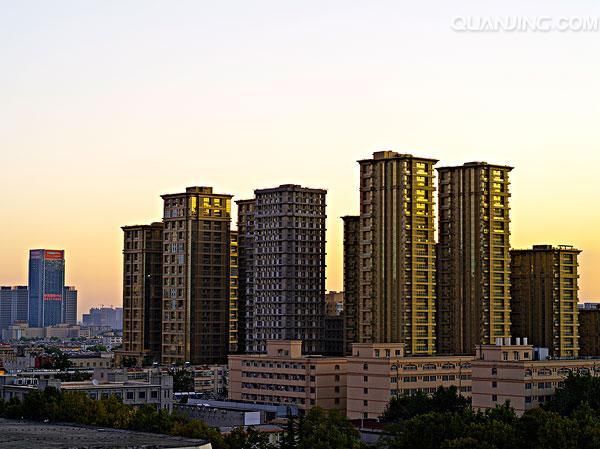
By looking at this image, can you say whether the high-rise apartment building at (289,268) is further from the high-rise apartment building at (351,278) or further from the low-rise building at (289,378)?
the low-rise building at (289,378)

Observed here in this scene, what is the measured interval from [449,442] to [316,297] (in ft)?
187

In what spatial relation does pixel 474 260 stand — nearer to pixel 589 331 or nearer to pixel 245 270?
pixel 589 331

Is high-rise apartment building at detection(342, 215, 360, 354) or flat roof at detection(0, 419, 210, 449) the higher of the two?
high-rise apartment building at detection(342, 215, 360, 354)

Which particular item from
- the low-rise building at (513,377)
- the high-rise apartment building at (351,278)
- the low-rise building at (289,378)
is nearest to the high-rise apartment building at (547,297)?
Result: the high-rise apartment building at (351,278)

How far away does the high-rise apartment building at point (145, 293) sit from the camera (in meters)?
120

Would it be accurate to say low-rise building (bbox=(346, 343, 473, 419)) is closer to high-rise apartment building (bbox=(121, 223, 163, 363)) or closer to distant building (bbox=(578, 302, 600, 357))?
distant building (bbox=(578, 302, 600, 357))

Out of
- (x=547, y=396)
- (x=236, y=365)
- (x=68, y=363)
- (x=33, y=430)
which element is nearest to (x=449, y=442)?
(x=33, y=430)

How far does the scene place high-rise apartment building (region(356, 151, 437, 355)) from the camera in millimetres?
94938

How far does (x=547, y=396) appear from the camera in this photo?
73.5 meters

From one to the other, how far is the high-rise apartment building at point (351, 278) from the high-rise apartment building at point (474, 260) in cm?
817

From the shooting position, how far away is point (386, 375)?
80.8 metres

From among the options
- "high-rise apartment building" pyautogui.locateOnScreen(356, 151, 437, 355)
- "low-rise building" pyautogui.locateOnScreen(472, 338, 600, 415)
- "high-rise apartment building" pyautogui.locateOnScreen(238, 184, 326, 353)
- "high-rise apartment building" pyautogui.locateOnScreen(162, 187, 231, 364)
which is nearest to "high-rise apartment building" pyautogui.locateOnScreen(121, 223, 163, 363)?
"high-rise apartment building" pyautogui.locateOnScreen(162, 187, 231, 364)

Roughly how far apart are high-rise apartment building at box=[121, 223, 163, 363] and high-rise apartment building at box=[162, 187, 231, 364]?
464 cm

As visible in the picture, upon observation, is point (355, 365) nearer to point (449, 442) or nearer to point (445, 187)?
point (445, 187)
